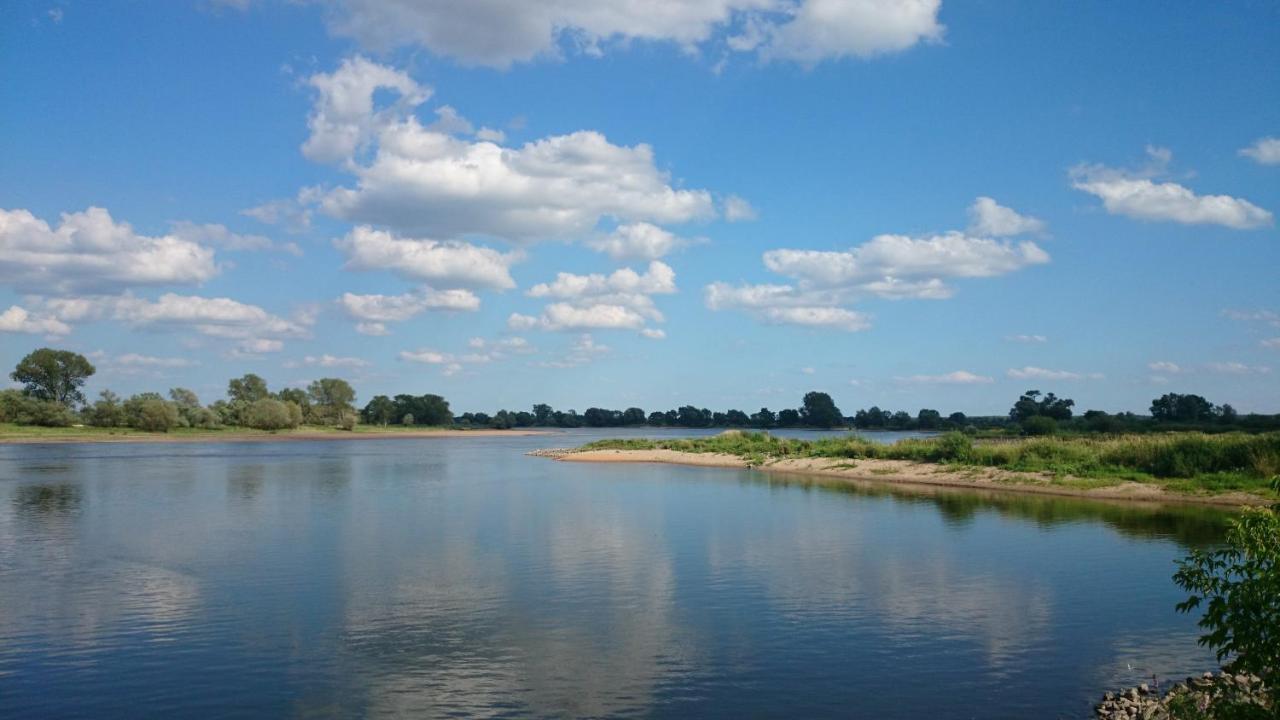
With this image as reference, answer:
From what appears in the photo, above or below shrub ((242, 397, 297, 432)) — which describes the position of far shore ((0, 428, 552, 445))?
below

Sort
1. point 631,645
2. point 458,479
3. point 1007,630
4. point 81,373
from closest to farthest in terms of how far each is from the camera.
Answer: point 631,645, point 1007,630, point 458,479, point 81,373

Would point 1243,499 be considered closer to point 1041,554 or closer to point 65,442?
point 1041,554

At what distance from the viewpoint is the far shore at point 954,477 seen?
48.7m

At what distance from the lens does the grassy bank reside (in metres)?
48.0

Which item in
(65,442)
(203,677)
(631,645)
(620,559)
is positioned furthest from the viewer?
(65,442)

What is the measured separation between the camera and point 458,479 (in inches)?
2724

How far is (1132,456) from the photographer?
55.9 meters

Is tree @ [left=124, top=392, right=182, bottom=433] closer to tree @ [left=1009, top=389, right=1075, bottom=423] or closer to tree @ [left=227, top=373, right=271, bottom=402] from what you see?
tree @ [left=227, top=373, right=271, bottom=402]

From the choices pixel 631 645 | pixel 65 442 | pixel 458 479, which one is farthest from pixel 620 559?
pixel 65 442

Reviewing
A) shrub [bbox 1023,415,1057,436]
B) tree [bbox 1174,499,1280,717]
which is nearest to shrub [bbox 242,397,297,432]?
shrub [bbox 1023,415,1057,436]

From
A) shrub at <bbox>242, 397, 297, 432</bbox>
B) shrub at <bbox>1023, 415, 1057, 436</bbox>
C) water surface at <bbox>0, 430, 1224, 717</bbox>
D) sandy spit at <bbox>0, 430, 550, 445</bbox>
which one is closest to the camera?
water surface at <bbox>0, 430, 1224, 717</bbox>

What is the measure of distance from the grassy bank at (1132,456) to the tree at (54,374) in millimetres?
139400

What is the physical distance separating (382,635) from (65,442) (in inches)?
5694

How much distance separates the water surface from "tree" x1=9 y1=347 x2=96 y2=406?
420 feet
